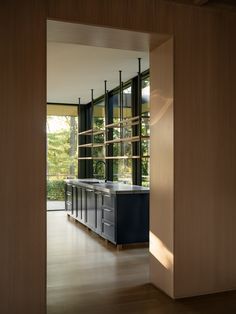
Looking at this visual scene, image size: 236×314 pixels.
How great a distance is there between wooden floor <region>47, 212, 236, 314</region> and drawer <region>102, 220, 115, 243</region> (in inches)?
5.6

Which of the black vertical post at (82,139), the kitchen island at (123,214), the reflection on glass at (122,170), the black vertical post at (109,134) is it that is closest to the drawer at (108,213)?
the kitchen island at (123,214)

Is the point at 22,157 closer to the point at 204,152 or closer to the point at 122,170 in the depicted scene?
the point at 204,152

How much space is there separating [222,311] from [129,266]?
59.9 inches

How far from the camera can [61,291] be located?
11.8 ft

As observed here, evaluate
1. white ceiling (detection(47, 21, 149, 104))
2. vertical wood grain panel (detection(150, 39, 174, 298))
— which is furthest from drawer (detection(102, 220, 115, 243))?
white ceiling (detection(47, 21, 149, 104))

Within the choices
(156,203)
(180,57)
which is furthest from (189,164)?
(180,57)

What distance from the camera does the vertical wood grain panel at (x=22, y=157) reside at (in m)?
2.87

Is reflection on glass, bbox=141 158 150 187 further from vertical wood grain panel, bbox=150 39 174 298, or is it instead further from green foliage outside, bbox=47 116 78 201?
green foliage outside, bbox=47 116 78 201

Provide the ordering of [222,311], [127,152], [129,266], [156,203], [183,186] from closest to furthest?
[222,311] → [183,186] → [156,203] → [129,266] → [127,152]

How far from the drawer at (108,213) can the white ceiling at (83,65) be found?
2.19m

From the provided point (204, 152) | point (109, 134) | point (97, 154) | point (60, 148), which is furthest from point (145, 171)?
point (60, 148)

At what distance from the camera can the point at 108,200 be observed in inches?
215

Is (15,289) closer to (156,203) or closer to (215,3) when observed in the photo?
(156,203)

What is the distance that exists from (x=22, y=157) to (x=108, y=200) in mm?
2688
